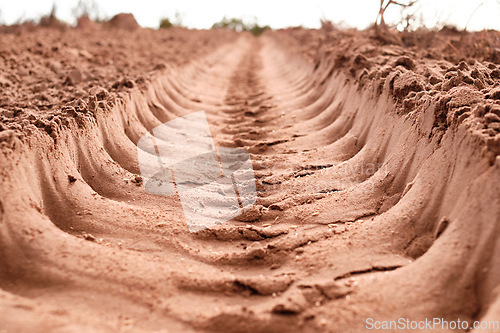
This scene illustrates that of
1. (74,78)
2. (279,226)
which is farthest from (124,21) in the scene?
(279,226)

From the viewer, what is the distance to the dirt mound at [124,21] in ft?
66.1

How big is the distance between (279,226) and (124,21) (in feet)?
69.1

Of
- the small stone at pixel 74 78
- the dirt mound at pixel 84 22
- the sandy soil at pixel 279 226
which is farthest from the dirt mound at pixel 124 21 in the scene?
the sandy soil at pixel 279 226

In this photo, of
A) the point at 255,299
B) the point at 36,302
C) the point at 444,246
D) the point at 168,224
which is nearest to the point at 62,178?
the point at 168,224

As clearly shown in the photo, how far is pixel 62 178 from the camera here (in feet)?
7.64

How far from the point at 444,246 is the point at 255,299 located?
87 cm

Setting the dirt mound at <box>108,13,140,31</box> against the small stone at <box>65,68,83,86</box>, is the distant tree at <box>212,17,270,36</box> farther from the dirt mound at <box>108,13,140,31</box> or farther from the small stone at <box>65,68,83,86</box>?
the small stone at <box>65,68,83,86</box>

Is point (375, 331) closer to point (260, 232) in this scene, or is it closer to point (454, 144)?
point (260, 232)

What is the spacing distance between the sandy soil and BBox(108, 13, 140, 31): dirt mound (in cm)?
1822

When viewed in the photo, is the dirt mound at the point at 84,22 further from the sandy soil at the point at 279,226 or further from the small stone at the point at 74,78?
the sandy soil at the point at 279,226

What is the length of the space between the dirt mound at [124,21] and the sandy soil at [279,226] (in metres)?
18.2

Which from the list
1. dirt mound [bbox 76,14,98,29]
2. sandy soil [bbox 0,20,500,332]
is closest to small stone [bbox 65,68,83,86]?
sandy soil [bbox 0,20,500,332]

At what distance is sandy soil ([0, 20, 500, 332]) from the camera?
1.58 meters

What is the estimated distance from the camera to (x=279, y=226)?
7.87 feet
